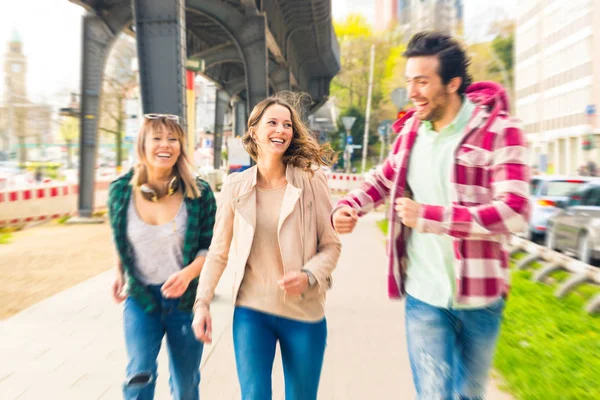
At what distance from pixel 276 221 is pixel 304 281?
1.02 feet

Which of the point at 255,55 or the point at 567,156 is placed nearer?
the point at 255,55

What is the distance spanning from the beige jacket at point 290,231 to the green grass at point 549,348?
85.4 inches

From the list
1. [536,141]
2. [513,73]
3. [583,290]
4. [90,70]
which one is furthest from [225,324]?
[513,73]

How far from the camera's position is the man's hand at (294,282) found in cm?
278

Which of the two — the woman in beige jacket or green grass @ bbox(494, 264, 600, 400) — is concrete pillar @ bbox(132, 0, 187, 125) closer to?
green grass @ bbox(494, 264, 600, 400)

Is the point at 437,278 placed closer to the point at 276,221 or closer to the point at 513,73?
the point at 276,221

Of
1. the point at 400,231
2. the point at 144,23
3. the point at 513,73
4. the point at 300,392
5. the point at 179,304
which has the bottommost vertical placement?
the point at 300,392

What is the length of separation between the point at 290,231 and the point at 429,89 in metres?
0.85

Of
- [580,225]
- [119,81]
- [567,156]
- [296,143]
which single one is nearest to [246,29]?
[580,225]

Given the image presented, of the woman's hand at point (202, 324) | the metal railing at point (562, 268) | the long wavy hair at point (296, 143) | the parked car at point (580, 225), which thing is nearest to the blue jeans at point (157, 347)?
the woman's hand at point (202, 324)

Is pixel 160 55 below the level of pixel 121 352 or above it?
above

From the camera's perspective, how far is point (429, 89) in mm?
2717

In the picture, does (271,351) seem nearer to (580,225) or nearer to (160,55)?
(160,55)

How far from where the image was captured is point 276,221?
9.72 ft
